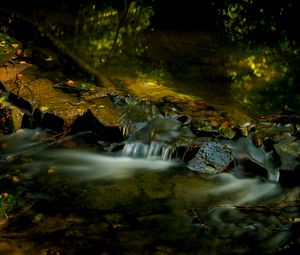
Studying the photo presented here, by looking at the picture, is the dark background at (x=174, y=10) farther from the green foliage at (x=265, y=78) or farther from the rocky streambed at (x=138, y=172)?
the rocky streambed at (x=138, y=172)

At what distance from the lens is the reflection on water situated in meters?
4.56

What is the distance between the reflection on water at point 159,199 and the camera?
456cm

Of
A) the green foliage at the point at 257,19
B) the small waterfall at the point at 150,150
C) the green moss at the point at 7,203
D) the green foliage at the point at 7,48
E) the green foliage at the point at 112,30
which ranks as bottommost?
the green moss at the point at 7,203

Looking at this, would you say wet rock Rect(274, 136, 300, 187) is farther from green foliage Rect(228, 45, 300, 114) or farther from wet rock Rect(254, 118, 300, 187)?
green foliage Rect(228, 45, 300, 114)

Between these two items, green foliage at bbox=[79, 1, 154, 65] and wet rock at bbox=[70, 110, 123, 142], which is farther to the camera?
green foliage at bbox=[79, 1, 154, 65]

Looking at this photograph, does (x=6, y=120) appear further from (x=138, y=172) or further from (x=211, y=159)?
(x=211, y=159)

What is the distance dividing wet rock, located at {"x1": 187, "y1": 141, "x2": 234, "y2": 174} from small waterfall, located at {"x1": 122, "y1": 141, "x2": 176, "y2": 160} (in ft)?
1.30

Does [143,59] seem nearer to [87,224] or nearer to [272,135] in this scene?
[272,135]

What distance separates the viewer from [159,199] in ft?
17.6

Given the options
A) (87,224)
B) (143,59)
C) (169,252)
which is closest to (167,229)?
(169,252)

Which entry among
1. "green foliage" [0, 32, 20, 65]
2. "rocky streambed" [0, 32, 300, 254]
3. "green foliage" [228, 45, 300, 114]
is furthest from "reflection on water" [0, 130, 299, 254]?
"green foliage" [228, 45, 300, 114]

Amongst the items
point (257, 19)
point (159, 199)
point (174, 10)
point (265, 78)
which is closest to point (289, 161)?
point (159, 199)

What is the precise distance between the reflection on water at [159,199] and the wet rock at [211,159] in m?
0.14

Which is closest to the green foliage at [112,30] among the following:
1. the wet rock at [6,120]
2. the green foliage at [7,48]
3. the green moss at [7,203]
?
the green foliage at [7,48]
